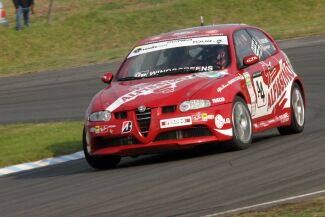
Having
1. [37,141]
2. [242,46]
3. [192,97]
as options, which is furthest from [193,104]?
[37,141]

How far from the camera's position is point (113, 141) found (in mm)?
11430

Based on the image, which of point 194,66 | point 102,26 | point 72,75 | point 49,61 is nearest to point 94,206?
point 194,66

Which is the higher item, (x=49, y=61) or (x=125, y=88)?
(x=125, y=88)

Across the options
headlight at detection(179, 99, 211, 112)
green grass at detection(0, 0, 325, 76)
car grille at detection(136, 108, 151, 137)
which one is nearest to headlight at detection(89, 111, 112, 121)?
car grille at detection(136, 108, 151, 137)

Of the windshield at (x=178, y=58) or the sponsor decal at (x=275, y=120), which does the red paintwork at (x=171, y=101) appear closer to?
the sponsor decal at (x=275, y=120)

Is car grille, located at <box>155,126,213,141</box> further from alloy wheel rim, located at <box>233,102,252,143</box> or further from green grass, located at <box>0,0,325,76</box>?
green grass, located at <box>0,0,325,76</box>

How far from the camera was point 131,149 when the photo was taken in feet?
37.1

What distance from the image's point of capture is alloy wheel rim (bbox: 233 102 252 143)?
11.6 metres

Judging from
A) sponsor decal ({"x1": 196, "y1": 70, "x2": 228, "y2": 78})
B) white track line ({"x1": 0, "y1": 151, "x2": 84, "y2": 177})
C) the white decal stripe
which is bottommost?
white track line ({"x1": 0, "y1": 151, "x2": 84, "y2": 177})

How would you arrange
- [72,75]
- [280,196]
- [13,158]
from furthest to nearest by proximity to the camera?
[72,75]
[13,158]
[280,196]

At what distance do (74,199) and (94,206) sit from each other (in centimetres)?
61

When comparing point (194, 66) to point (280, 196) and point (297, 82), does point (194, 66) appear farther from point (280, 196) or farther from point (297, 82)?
point (280, 196)

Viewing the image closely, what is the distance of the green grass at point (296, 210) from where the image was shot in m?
7.53

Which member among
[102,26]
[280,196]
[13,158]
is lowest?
[102,26]
